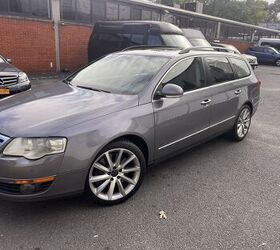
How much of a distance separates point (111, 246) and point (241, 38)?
3104 cm

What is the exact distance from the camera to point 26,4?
41.3 feet

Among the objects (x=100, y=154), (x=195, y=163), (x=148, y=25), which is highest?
(x=148, y=25)

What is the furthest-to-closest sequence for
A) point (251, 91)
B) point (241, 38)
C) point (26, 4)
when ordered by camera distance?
point (241, 38) < point (26, 4) < point (251, 91)

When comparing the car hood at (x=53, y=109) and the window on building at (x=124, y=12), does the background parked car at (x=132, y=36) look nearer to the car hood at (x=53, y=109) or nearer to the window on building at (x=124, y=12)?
the window on building at (x=124, y=12)

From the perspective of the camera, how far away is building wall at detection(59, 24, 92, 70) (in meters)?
14.6

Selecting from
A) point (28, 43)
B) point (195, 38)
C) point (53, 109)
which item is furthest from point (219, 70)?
point (28, 43)

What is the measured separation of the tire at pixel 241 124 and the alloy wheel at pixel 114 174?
2.46m

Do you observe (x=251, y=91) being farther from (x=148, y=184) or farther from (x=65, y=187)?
(x=65, y=187)

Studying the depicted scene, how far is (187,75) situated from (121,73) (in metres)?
0.85

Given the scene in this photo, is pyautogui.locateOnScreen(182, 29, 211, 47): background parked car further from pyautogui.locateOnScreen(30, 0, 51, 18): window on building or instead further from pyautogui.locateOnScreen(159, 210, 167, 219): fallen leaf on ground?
pyautogui.locateOnScreen(159, 210, 167, 219): fallen leaf on ground

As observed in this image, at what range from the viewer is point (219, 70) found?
15.3ft

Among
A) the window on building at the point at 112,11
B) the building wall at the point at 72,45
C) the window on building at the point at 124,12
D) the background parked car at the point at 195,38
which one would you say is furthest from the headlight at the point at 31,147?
the window on building at the point at 124,12

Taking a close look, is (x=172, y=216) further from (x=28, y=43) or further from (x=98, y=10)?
(x=98, y=10)

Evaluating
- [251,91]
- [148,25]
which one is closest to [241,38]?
[148,25]
